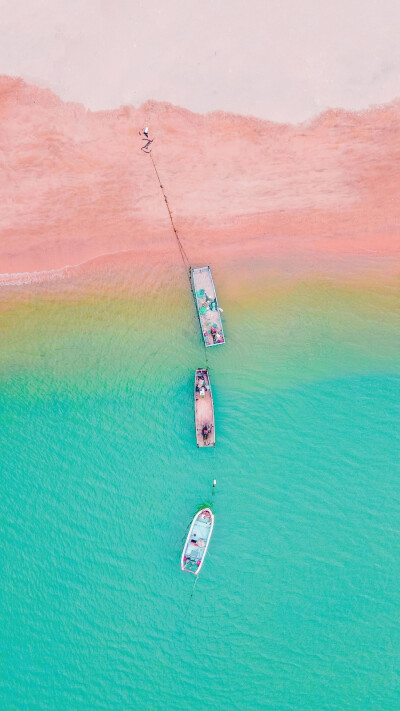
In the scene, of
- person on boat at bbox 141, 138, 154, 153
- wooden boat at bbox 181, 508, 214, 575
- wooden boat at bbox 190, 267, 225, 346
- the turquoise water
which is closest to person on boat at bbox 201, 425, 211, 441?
the turquoise water

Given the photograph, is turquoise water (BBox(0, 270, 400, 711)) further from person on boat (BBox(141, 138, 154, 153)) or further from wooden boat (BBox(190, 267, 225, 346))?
person on boat (BBox(141, 138, 154, 153))

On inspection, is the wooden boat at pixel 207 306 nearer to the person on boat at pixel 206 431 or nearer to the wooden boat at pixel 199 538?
the person on boat at pixel 206 431

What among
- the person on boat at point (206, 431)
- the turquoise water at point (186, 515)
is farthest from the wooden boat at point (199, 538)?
the person on boat at point (206, 431)

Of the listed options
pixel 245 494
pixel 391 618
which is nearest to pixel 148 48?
pixel 245 494

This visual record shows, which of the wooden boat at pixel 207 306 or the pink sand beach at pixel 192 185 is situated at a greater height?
the pink sand beach at pixel 192 185

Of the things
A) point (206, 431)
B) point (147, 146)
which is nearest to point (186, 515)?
point (206, 431)

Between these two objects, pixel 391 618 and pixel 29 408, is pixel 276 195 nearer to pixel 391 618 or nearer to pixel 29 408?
pixel 29 408
